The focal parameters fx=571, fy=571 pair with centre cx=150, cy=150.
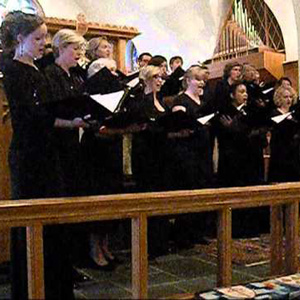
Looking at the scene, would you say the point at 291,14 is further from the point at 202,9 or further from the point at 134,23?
the point at 134,23

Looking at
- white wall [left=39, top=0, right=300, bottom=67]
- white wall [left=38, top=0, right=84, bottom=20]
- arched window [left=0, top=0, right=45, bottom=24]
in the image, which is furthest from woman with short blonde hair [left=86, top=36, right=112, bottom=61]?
white wall [left=38, top=0, right=84, bottom=20]

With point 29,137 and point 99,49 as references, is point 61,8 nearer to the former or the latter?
point 99,49

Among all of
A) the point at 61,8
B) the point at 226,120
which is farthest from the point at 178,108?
the point at 61,8

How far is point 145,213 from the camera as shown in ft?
6.43

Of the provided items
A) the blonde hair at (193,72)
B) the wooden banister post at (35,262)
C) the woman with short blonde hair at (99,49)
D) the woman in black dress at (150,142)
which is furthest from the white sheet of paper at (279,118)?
the wooden banister post at (35,262)

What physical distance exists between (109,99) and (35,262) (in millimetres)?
827

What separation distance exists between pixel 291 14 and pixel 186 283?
A: 512 centimetres

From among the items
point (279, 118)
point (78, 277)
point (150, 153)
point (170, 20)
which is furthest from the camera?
point (170, 20)

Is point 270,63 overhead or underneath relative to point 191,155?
overhead

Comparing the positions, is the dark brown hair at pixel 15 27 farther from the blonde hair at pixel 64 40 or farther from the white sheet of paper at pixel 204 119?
the white sheet of paper at pixel 204 119

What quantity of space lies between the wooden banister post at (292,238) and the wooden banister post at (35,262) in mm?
1074

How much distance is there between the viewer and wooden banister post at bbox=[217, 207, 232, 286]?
2150 mm

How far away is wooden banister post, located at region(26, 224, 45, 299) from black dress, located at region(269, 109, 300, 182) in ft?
7.27

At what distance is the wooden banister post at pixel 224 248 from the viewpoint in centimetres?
215
